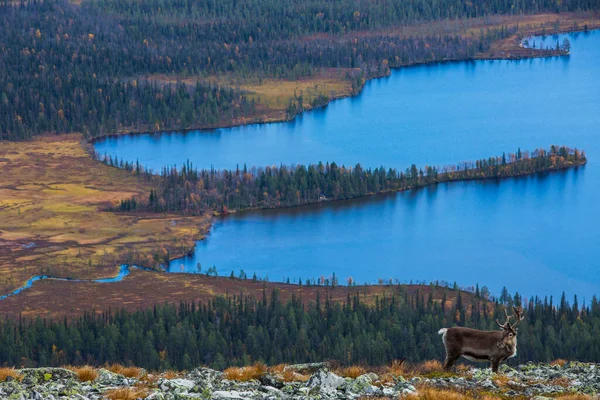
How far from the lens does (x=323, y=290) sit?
17312 centimetres

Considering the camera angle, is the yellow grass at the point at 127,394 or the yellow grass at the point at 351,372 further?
the yellow grass at the point at 351,372

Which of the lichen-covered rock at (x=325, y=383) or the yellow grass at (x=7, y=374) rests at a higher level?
the yellow grass at (x=7, y=374)

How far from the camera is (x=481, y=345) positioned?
177ft

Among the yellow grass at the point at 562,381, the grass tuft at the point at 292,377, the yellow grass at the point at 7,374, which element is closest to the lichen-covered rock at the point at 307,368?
the grass tuft at the point at 292,377

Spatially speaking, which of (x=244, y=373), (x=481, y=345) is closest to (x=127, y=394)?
(x=244, y=373)

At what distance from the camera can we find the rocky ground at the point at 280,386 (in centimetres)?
4597

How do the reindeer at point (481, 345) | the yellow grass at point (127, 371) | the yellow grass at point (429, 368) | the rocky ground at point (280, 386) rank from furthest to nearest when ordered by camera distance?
1. the reindeer at point (481, 345)
2. the yellow grass at point (429, 368)
3. the yellow grass at point (127, 371)
4. the rocky ground at point (280, 386)

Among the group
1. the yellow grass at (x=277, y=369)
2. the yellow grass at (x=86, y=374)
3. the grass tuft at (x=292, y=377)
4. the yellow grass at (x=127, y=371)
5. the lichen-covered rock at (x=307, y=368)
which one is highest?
the yellow grass at (x=86, y=374)

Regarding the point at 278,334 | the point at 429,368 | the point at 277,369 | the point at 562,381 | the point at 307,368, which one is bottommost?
the point at 278,334

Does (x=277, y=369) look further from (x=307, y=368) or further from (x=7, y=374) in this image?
(x=7, y=374)

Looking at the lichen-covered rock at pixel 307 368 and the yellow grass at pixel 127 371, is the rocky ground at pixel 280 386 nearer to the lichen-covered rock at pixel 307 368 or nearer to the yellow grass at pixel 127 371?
the lichen-covered rock at pixel 307 368

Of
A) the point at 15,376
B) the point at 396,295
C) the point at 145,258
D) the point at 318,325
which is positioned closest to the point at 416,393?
the point at 15,376

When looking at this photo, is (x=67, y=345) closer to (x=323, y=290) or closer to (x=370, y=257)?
(x=323, y=290)

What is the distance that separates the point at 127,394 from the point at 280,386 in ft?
21.4
